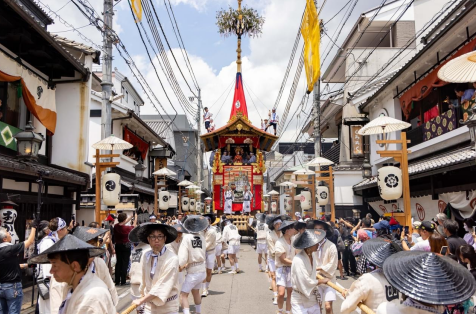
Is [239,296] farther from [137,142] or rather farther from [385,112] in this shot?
[137,142]

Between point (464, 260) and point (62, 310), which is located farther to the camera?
point (464, 260)

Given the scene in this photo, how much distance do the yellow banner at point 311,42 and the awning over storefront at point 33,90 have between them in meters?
9.53

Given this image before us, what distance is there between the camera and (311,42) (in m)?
16.6

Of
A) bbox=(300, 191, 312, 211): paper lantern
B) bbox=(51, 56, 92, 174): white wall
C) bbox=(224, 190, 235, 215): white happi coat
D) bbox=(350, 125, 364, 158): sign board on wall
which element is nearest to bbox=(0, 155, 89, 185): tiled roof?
bbox=(51, 56, 92, 174): white wall

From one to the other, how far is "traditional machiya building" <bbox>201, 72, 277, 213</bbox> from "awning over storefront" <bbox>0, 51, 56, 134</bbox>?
49.1ft

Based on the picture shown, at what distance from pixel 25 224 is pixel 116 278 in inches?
105

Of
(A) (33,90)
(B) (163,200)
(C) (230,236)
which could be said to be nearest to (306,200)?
(B) (163,200)

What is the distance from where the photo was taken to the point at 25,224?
35.2 ft

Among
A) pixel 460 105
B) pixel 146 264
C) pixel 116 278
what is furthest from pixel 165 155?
pixel 146 264

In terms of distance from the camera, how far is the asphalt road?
8445 mm

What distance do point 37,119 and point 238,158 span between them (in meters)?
17.2

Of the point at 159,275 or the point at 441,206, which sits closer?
the point at 159,275

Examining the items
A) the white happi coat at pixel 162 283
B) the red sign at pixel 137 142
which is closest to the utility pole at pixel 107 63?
the white happi coat at pixel 162 283

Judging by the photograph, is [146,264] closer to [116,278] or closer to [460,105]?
[116,278]
